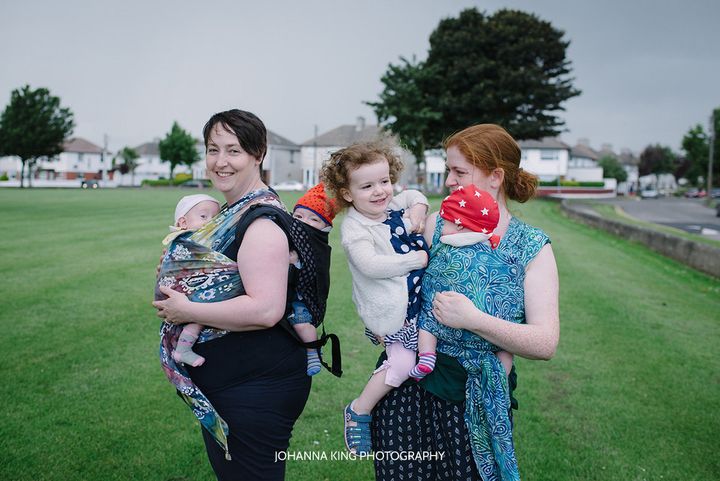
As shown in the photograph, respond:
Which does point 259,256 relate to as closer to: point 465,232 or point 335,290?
point 465,232

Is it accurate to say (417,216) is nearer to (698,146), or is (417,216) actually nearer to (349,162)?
(349,162)

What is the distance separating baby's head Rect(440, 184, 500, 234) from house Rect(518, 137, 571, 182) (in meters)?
77.2

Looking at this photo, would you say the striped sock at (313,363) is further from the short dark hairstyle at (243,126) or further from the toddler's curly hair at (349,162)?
the short dark hairstyle at (243,126)

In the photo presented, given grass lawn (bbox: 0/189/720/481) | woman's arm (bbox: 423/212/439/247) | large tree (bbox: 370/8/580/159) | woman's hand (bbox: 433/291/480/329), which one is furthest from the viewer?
large tree (bbox: 370/8/580/159)

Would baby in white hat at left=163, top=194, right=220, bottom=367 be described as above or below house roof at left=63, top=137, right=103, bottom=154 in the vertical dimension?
below

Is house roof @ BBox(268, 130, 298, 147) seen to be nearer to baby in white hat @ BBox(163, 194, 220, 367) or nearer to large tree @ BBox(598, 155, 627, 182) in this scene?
large tree @ BBox(598, 155, 627, 182)

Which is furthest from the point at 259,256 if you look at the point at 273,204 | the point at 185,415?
the point at 185,415

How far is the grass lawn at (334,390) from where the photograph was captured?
3961 mm

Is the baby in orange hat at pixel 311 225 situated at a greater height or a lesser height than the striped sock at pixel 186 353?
greater

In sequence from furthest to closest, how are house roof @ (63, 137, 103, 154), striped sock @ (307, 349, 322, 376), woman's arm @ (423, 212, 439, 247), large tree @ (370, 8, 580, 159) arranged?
house roof @ (63, 137, 103, 154)
large tree @ (370, 8, 580, 159)
striped sock @ (307, 349, 322, 376)
woman's arm @ (423, 212, 439, 247)

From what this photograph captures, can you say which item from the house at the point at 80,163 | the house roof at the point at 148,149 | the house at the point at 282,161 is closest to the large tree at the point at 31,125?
the house at the point at 282,161

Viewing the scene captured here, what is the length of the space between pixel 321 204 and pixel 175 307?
0.75 m

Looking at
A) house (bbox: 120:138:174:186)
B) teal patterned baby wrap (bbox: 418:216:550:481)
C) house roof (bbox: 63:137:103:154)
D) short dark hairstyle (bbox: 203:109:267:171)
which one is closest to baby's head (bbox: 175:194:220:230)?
short dark hairstyle (bbox: 203:109:267:171)

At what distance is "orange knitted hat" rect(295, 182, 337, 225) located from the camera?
243 centimetres
